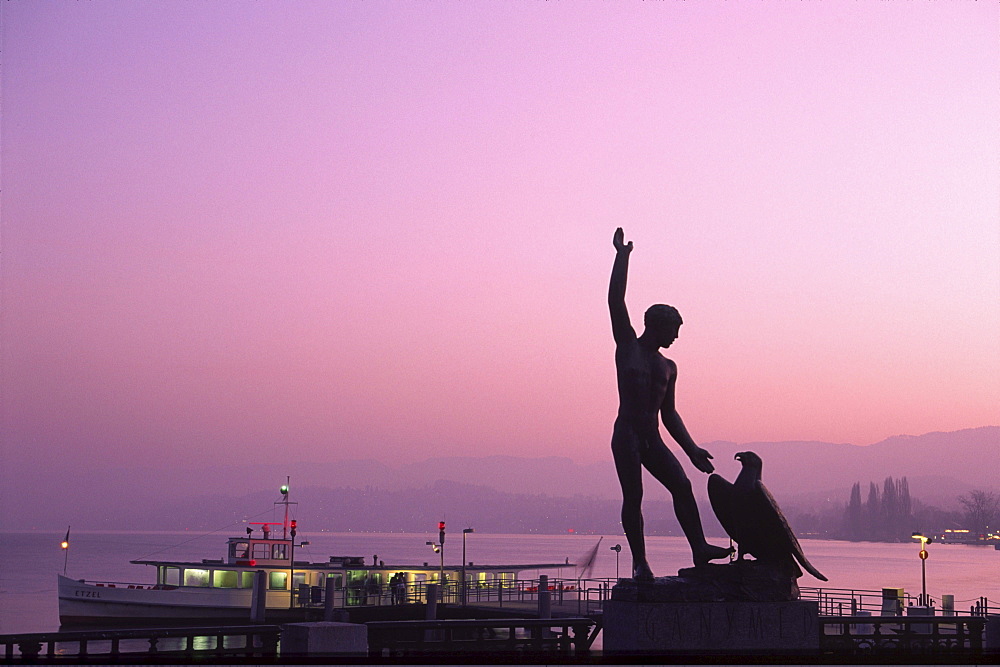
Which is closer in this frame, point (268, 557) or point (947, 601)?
point (947, 601)

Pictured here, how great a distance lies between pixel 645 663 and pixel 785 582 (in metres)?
1.96

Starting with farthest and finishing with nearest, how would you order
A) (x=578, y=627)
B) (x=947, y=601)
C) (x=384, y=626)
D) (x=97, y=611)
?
(x=97, y=611) → (x=947, y=601) → (x=578, y=627) → (x=384, y=626)

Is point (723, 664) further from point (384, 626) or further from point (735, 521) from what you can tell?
point (384, 626)

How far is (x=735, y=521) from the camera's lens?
41.0ft

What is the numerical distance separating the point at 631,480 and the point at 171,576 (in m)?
44.3

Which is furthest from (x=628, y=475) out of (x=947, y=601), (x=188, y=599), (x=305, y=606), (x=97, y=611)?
(x=97, y=611)

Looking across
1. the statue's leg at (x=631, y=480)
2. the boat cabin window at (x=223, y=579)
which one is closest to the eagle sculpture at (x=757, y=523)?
the statue's leg at (x=631, y=480)

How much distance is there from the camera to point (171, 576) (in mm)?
52469

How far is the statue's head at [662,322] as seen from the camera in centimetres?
1295

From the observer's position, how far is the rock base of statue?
38.7ft

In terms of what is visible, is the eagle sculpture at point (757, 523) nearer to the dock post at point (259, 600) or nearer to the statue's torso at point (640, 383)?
the statue's torso at point (640, 383)

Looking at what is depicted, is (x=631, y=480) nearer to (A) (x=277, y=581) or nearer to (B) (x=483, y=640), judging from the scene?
(B) (x=483, y=640)

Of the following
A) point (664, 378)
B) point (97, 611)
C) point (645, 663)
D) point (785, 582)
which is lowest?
point (97, 611)

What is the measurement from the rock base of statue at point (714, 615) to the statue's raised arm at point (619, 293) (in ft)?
9.14
